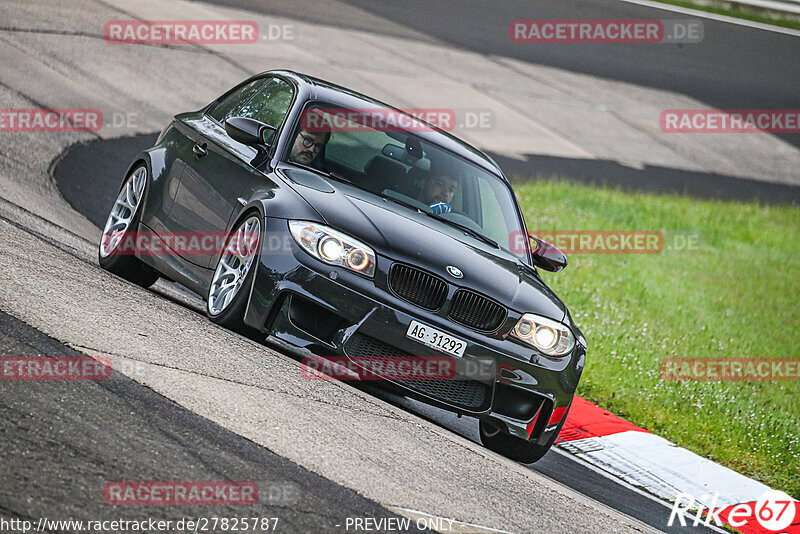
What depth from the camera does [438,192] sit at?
7812 mm

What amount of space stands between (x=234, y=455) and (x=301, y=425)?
2.43 feet

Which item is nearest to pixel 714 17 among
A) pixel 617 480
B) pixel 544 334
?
pixel 617 480

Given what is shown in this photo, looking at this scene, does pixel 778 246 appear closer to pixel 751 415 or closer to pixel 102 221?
pixel 751 415

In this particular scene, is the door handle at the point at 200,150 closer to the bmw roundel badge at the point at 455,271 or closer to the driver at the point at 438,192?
the driver at the point at 438,192

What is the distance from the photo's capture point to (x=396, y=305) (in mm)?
6449

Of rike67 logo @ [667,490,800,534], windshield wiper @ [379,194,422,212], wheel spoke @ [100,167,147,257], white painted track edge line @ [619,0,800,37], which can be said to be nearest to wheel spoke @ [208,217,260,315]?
windshield wiper @ [379,194,422,212]

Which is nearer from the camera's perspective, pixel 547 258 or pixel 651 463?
pixel 547 258

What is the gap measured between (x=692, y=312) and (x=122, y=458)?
9864mm

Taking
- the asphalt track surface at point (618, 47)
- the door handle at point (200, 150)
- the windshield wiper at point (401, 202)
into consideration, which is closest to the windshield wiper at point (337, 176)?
the windshield wiper at point (401, 202)

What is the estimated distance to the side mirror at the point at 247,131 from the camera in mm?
7375

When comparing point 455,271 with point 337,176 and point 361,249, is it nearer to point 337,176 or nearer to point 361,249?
point 361,249

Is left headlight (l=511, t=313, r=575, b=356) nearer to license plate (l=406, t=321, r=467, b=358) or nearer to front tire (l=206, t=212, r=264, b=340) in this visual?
license plate (l=406, t=321, r=467, b=358)

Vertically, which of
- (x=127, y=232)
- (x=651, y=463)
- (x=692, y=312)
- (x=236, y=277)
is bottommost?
(x=692, y=312)

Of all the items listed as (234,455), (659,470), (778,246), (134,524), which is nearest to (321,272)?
(234,455)
